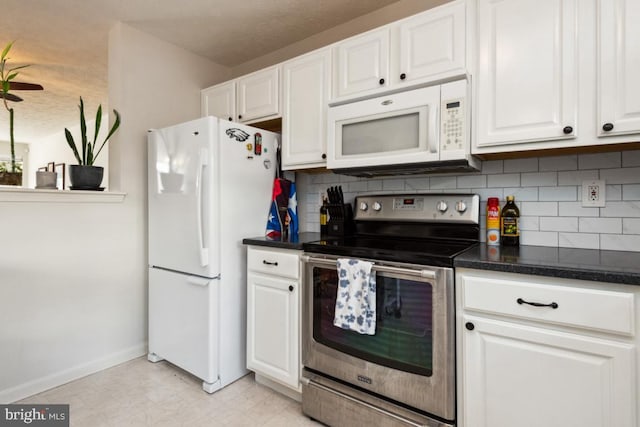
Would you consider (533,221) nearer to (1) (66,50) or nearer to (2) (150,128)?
(2) (150,128)

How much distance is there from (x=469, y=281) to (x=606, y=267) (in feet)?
1.46

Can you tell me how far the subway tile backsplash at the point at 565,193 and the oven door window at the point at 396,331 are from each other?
0.71 meters

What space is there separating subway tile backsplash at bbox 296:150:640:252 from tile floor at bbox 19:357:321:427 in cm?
157

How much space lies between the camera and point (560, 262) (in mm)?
1265

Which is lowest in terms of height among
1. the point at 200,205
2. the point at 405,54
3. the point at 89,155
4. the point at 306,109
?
the point at 200,205

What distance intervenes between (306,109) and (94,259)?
5.95 ft

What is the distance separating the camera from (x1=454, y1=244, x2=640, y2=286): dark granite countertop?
1110 mm

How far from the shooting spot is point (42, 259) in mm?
2148

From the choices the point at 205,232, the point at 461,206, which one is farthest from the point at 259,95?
the point at 461,206

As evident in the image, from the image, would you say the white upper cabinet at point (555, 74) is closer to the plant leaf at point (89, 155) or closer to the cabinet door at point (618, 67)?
the cabinet door at point (618, 67)

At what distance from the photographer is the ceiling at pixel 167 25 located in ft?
7.41

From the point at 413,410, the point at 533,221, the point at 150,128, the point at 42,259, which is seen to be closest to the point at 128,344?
the point at 42,259

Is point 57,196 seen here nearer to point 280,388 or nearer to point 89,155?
point 89,155

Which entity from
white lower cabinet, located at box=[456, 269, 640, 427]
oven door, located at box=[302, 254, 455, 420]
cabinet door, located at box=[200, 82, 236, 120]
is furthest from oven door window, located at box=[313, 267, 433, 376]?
cabinet door, located at box=[200, 82, 236, 120]
